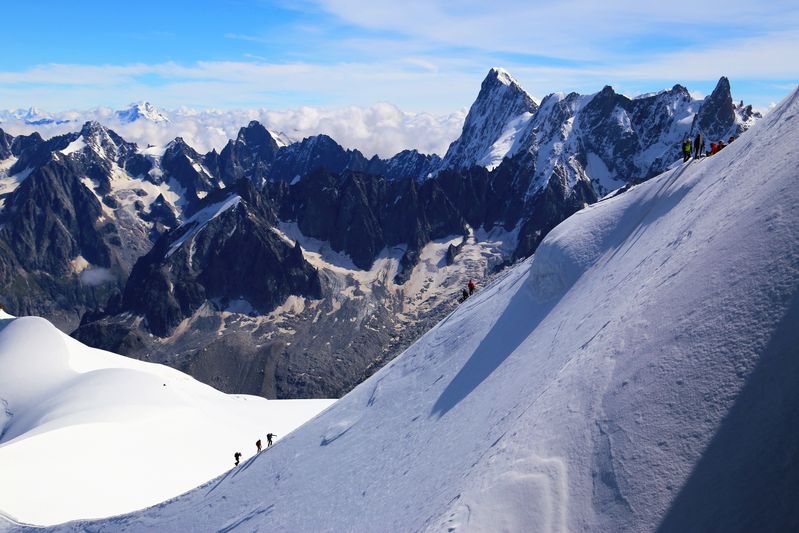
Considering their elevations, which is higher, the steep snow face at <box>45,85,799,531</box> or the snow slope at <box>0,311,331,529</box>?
the steep snow face at <box>45,85,799,531</box>

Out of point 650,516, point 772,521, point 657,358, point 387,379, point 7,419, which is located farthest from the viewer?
point 7,419

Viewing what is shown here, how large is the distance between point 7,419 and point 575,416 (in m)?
84.1

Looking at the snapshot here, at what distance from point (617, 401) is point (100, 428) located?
200 feet

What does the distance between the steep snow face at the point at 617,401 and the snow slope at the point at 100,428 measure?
14.6 meters

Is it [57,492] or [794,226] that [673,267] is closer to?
[794,226]

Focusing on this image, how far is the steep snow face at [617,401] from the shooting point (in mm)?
15297

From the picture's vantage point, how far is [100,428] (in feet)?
210

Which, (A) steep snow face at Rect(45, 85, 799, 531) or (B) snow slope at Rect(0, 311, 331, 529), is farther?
(B) snow slope at Rect(0, 311, 331, 529)

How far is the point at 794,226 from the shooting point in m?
18.2

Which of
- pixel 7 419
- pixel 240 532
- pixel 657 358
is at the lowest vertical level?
pixel 7 419

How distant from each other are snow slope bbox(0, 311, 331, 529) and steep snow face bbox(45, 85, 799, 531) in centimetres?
1462

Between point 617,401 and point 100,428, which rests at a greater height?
point 617,401

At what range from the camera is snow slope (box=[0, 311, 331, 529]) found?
5134 centimetres

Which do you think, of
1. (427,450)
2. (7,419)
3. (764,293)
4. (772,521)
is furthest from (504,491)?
(7,419)
